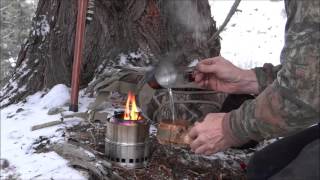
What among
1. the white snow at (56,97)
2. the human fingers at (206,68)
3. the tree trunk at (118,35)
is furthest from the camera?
the tree trunk at (118,35)

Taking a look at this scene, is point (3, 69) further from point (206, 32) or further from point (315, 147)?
point (315, 147)

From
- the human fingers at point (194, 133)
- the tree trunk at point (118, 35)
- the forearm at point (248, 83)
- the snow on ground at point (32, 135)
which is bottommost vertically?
the snow on ground at point (32, 135)

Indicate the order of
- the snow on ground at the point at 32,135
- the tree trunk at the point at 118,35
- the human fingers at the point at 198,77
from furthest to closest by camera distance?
the tree trunk at the point at 118,35 → the human fingers at the point at 198,77 → the snow on ground at the point at 32,135

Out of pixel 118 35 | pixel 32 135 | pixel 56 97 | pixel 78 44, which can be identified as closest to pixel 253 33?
pixel 118 35

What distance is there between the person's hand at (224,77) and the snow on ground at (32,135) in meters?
1.03

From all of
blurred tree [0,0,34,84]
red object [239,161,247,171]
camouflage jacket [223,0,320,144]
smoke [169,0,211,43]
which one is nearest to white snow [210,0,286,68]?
blurred tree [0,0,34,84]

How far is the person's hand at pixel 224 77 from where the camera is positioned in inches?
137

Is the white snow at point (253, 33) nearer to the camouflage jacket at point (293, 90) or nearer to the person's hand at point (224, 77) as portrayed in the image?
the person's hand at point (224, 77)

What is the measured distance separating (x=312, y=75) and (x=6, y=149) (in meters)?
2.04

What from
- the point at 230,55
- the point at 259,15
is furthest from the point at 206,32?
the point at 259,15

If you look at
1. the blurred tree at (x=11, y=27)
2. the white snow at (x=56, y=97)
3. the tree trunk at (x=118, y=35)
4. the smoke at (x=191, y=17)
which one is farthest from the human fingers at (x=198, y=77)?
→ the blurred tree at (x=11, y=27)

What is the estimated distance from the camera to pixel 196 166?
313 centimetres

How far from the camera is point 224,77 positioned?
3559 mm

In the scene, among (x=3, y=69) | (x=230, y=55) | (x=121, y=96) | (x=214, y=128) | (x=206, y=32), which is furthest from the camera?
(x=3, y=69)
